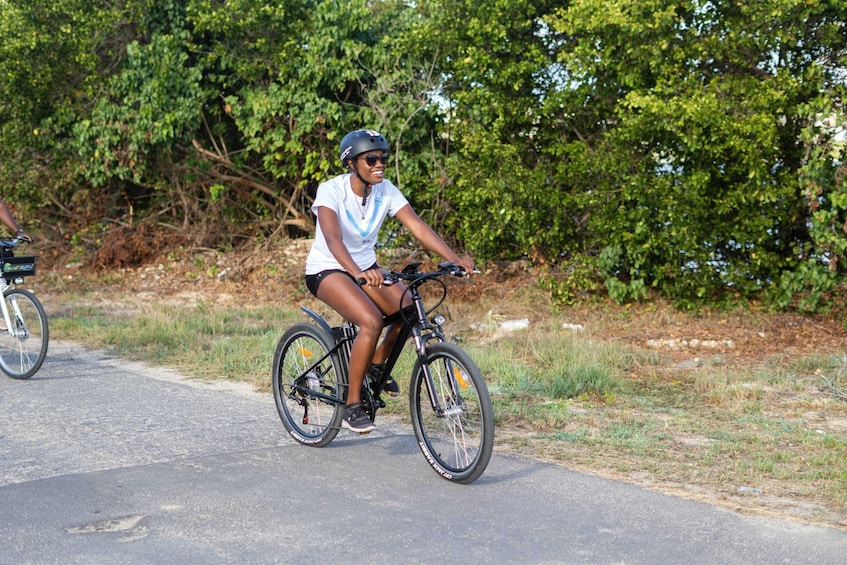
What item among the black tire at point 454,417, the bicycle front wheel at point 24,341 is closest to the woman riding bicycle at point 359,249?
the black tire at point 454,417

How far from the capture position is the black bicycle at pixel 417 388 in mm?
5617

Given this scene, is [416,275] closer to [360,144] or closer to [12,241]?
[360,144]

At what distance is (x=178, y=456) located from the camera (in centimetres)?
638

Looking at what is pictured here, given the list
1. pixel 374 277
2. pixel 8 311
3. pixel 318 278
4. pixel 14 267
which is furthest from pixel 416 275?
pixel 14 267

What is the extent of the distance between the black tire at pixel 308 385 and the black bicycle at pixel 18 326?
3.20 meters

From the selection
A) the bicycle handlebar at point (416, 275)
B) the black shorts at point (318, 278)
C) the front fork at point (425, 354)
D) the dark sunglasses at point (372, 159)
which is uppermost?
the dark sunglasses at point (372, 159)

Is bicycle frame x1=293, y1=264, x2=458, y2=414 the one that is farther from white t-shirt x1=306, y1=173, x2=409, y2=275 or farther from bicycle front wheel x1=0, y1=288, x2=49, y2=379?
bicycle front wheel x1=0, y1=288, x2=49, y2=379

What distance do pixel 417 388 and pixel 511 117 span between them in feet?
22.5

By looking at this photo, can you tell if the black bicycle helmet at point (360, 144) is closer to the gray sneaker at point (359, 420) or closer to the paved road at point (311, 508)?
the gray sneaker at point (359, 420)

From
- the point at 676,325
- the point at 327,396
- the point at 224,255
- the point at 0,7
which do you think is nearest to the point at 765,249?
the point at 676,325

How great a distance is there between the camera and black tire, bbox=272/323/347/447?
648 cm

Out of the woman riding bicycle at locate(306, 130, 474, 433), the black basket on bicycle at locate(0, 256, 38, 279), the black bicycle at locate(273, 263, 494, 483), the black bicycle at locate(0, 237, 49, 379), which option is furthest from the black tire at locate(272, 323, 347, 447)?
the black basket on bicycle at locate(0, 256, 38, 279)

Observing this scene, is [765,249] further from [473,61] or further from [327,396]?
[327,396]

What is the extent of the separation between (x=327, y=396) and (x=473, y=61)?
21.7ft
